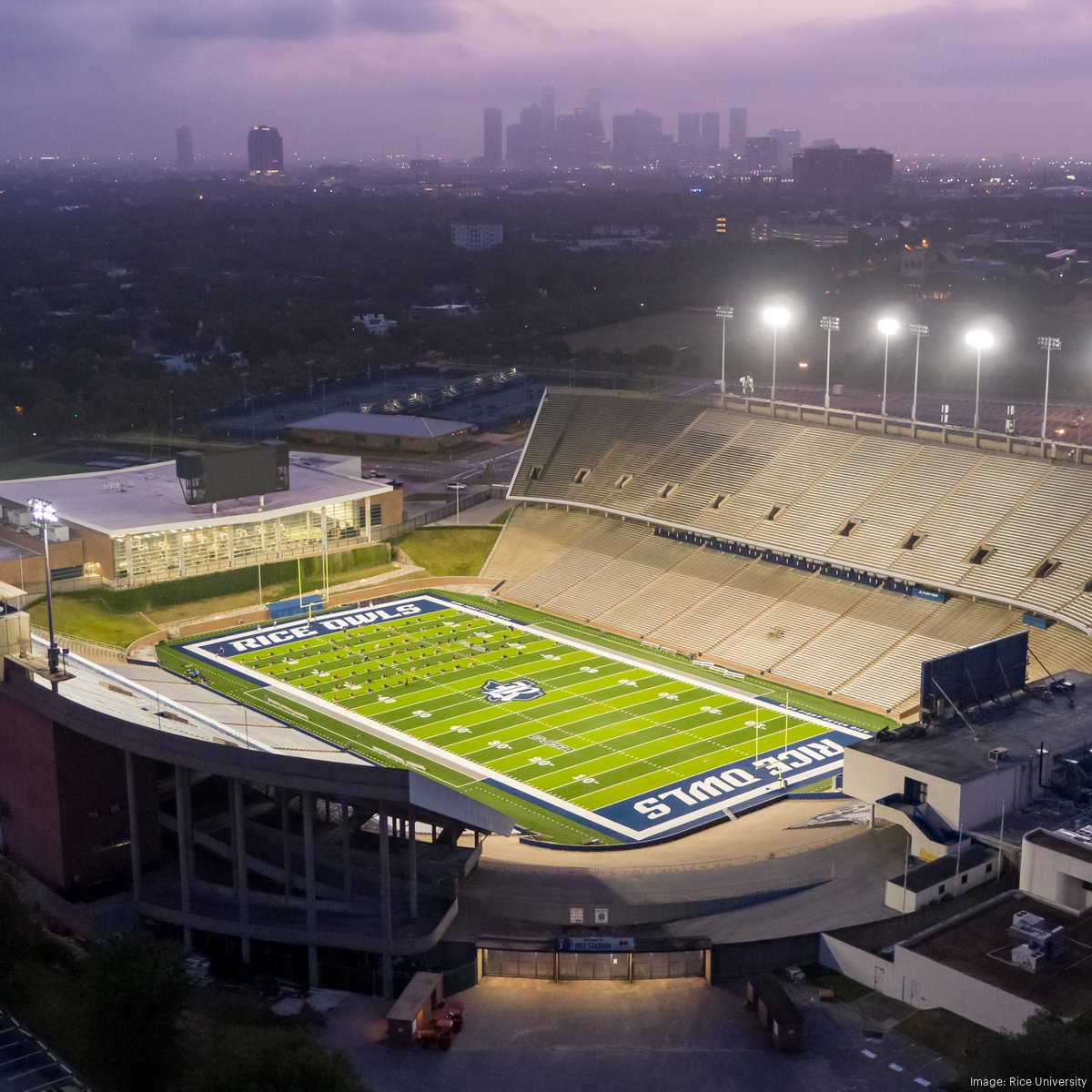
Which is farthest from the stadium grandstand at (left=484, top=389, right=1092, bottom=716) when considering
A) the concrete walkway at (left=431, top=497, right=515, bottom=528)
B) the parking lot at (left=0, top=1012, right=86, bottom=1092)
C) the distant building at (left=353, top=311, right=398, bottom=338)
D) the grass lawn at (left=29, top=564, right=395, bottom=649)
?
the distant building at (left=353, top=311, right=398, bottom=338)

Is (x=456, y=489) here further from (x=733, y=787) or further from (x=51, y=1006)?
(x=51, y=1006)

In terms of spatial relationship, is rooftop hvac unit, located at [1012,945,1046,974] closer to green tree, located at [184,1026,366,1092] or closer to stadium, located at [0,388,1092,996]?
stadium, located at [0,388,1092,996]

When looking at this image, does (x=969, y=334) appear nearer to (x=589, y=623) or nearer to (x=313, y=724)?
(x=589, y=623)

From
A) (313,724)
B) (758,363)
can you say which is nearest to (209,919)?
(313,724)

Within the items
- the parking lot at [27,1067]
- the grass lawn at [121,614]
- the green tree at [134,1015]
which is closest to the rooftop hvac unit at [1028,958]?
the green tree at [134,1015]

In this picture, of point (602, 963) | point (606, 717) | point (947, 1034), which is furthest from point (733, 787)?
point (947, 1034)

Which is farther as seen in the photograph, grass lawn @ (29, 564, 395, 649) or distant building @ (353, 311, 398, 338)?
distant building @ (353, 311, 398, 338)

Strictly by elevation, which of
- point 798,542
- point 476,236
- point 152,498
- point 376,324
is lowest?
point 798,542
